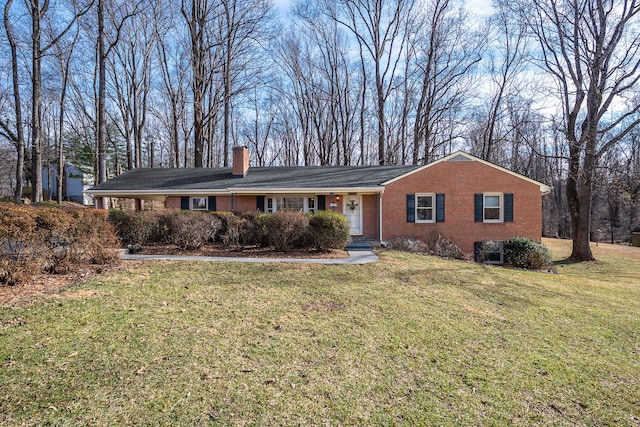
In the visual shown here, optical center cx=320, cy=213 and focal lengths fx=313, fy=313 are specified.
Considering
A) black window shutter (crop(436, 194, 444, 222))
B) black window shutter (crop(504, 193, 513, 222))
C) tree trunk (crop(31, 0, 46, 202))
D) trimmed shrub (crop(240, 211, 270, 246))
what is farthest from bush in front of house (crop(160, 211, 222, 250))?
black window shutter (crop(504, 193, 513, 222))

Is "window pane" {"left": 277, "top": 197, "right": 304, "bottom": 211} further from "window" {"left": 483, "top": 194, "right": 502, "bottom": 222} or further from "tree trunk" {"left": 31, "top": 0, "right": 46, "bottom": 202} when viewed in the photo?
"tree trunk" {"left": 31, "top": 0, "right": 46, "bottom": 202}

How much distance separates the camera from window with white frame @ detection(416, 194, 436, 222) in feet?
48.0

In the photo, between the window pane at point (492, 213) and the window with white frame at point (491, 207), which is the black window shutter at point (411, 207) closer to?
the window with white frame at point (491, 207)

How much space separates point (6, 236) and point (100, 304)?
181 cm

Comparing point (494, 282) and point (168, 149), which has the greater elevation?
point (168, 149)

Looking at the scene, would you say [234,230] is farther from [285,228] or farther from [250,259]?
[250,259]

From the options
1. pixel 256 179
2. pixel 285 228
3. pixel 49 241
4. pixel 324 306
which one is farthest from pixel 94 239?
pixel 256 179

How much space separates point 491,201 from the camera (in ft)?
47.9

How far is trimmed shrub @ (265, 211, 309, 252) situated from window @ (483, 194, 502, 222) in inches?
367

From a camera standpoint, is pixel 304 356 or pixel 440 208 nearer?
pixel 304 356

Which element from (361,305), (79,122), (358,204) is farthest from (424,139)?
(79,122)

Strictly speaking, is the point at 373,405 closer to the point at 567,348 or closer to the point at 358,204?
the point at 567,348

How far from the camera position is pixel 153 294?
532cm

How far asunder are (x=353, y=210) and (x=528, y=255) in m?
7.30
